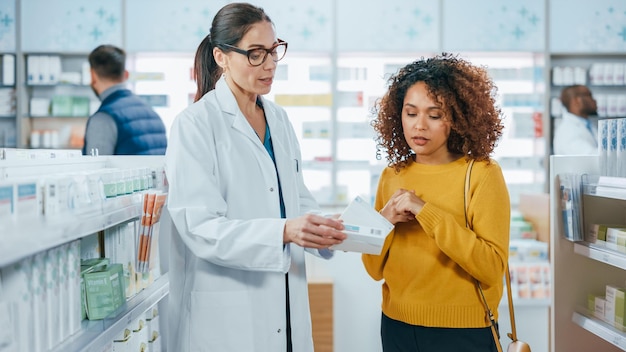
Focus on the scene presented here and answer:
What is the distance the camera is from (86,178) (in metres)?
1.75

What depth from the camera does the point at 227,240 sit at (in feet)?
5.87

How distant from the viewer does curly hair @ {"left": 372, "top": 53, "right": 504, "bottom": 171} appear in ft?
6.51

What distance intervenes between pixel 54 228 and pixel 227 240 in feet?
1.55

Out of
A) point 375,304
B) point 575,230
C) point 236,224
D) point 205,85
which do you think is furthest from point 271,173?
point 375,304

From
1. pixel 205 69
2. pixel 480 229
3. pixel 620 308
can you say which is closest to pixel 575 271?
pixel 620 308

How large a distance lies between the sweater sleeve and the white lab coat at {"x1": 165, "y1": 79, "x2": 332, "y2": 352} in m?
0.43

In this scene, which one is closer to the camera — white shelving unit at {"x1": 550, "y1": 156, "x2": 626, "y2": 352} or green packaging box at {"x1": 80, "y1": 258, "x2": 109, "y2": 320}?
green packaging box at {"x1": 80, "y1": 258, "x2": 109, "y2": 320}

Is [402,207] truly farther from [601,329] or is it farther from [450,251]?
[601,329]

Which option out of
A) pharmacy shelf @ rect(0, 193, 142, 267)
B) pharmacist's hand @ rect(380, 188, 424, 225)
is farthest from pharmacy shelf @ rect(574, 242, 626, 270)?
pharmacy shelf @ rect(0, 193, 142, 267)

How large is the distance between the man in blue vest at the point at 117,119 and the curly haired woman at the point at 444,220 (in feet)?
7.21

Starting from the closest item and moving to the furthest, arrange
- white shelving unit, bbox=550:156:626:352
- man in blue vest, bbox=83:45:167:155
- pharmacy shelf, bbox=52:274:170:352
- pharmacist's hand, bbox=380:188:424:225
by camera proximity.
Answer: pharmacy shelf, bbox=52:274:170:352, pharmacist's hand, bbox=380:188:424:225, white shelving unit, bbox=550:156:626:352, man in blue vest, bbox=83:45:167:155

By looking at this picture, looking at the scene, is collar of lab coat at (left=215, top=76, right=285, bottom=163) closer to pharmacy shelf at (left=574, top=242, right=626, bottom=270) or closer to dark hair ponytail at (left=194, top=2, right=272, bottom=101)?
dark hair ponytail at (left=194, top=2, right=272, bottom=101)

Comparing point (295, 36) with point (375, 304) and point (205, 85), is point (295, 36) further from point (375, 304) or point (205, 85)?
point (205, 85)

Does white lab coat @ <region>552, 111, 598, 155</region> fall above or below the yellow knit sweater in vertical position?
above
